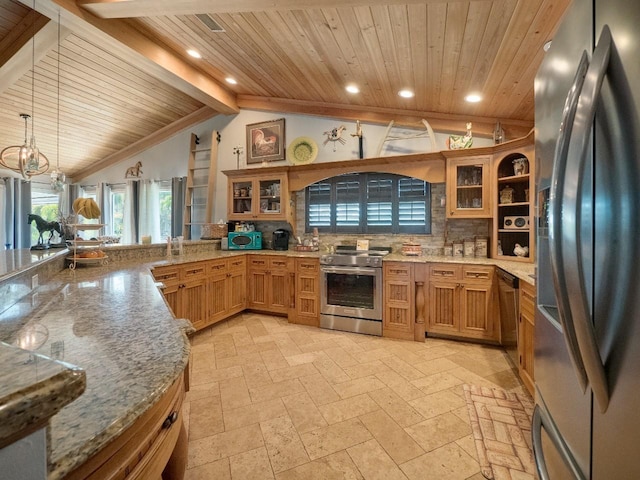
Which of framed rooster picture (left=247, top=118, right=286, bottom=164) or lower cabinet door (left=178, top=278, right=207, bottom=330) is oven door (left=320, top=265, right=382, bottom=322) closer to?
lower cabinet door (left=178, top=278, right=207, bottom=330)

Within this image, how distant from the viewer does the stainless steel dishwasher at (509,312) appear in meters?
2.42

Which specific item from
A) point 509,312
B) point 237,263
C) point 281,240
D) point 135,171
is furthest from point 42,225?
point 509,312

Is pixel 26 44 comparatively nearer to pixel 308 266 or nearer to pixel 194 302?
pixel 194 302

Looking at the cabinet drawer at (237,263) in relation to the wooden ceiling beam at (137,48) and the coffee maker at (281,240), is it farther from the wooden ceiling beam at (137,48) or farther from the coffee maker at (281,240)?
the wooden ceiling beam at (137,48)

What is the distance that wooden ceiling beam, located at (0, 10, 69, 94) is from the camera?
287 cm

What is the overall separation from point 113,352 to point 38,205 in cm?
839

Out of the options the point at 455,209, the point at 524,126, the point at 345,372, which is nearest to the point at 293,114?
the point at 455,209

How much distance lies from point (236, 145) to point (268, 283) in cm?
252

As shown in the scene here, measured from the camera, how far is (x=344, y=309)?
3.51m

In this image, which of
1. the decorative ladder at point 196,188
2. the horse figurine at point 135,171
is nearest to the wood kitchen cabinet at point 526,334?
the decorative ladder at point 196,188

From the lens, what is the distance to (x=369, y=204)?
3996 millimetres

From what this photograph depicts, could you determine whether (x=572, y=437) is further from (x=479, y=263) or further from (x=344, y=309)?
(x=344, y=309)

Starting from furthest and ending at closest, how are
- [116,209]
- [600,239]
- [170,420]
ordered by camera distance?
1. [116,209]
2. [170,420]
3. [600,239]

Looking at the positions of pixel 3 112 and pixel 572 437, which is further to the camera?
pixel 3 112
